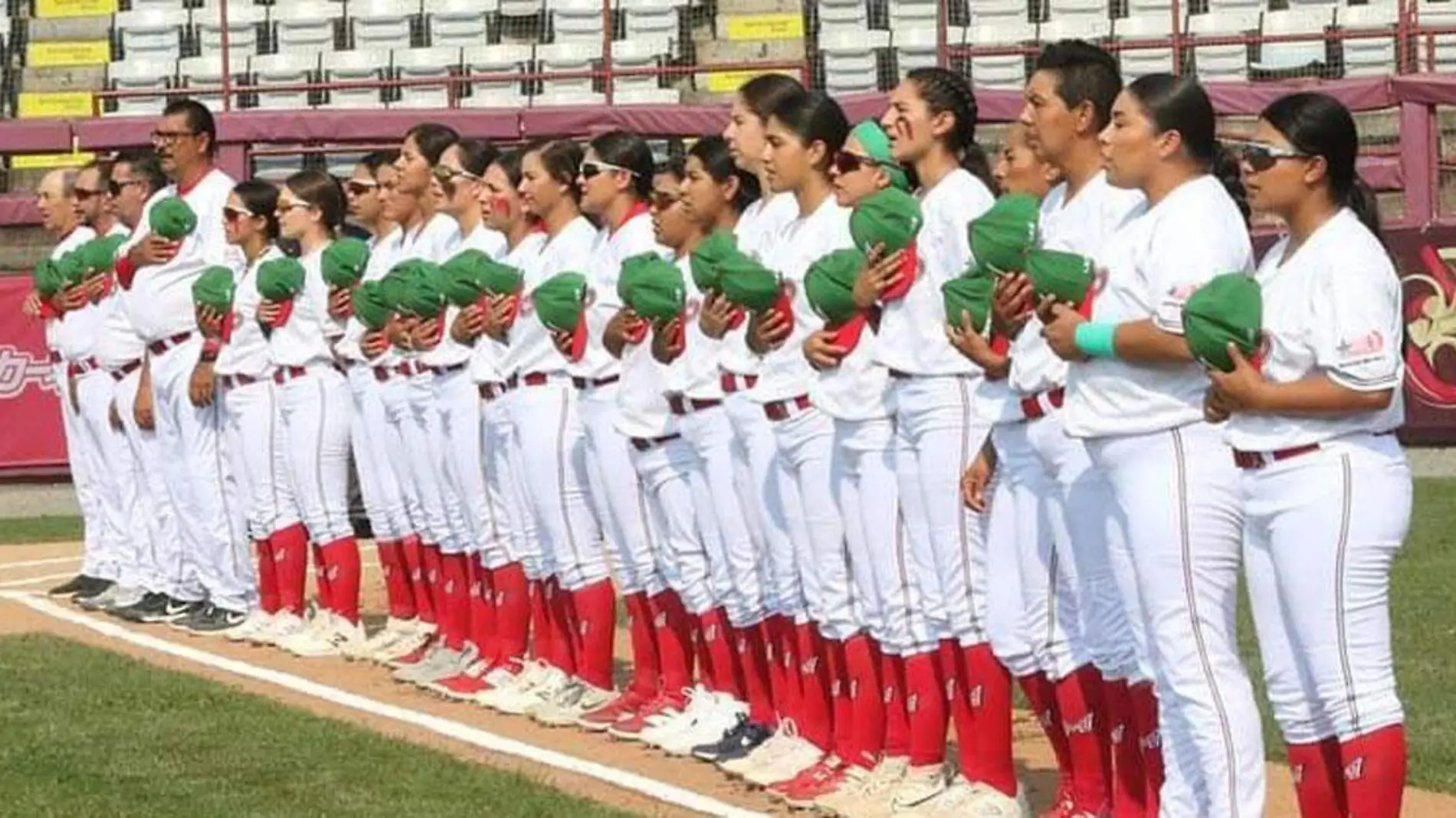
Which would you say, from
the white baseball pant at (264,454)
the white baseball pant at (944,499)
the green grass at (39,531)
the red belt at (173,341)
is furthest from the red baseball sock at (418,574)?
the green grass at (39,531)

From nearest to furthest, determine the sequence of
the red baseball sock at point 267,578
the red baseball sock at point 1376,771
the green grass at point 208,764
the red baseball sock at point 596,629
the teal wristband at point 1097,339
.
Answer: the red baseball sock at point 1376,771
the teal wristband at point 1097,339
the green grass at point 208,764
the red baseball sock at point 596,629
the red baseball sock at point 267,578

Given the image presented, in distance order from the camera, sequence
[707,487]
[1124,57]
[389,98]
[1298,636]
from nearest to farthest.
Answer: [1298,636] < [707,487] < [1124,57] < [389,98]

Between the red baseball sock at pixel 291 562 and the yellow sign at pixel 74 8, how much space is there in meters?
14.1

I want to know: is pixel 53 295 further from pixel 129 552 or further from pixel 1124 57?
pixel 1124 57

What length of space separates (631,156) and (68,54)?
55.7 ft

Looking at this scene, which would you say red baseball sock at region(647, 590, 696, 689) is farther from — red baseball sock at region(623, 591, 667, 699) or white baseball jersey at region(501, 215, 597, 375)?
white baseball jersey at region(501, 215, 597, 375)

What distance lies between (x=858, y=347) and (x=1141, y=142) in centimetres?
176

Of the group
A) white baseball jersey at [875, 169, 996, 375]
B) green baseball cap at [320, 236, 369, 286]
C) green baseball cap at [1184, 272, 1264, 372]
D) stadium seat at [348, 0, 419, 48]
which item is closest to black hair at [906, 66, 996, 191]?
white baseball jersey at [875, 169, 996, 375]

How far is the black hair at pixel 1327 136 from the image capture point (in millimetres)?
6438

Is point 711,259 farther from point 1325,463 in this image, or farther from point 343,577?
point 343,577

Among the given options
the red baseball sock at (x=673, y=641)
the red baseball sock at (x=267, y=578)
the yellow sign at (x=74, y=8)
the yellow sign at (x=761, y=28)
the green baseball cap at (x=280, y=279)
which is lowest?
the red baseball sock at (x=267, y=578)

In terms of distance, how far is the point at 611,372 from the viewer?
10.3 m

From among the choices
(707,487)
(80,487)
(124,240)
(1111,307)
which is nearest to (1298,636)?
(1111,307)

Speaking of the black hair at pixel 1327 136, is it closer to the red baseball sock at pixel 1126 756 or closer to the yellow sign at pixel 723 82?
the red baseball sock at pixel 1126 756
